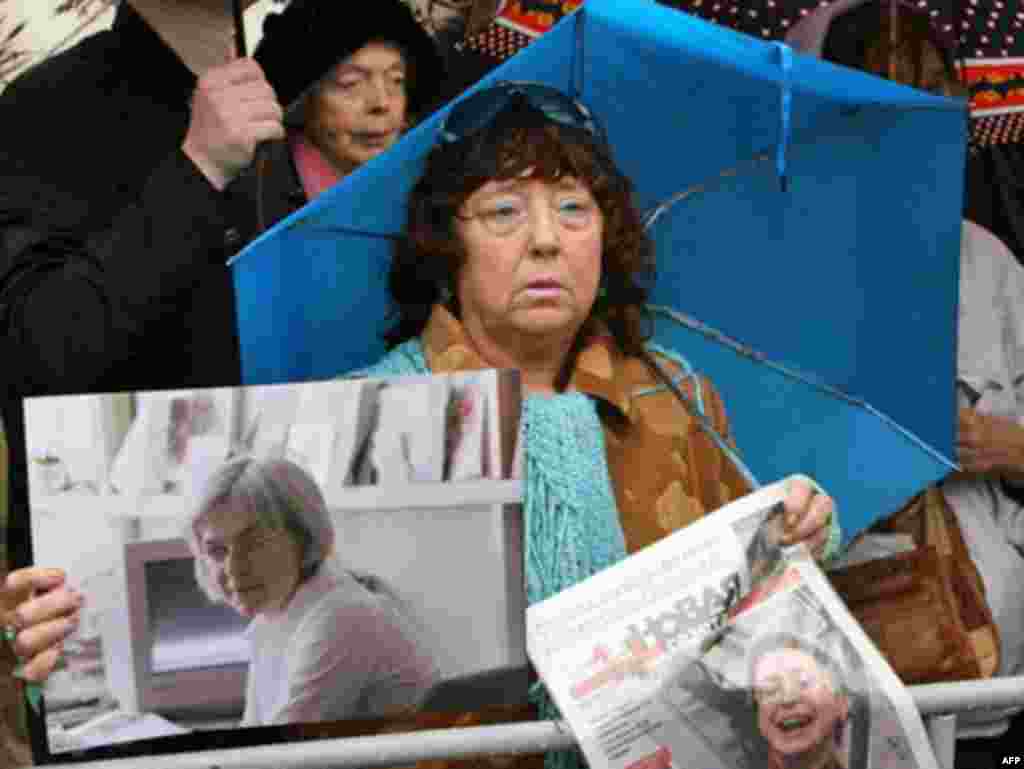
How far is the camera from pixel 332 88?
8.48ft

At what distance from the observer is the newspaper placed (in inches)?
92.5

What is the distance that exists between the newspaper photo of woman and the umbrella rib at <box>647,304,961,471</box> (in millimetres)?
466

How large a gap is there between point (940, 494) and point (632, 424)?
71cm

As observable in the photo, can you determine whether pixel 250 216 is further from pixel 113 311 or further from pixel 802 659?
pixel 802 659

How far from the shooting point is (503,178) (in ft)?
8.13

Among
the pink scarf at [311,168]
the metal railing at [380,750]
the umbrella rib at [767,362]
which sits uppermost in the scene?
the pink scarf at [311,168]

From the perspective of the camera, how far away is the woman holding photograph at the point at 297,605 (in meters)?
2.31

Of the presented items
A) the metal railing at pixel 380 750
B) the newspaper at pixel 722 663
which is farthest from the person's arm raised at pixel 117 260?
the newspaper at pixel 722 663

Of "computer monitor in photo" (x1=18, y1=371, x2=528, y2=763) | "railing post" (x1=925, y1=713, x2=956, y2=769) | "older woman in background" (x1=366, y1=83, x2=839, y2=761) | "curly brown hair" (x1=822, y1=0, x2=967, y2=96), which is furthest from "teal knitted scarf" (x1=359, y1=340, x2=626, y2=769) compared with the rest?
"curly brown hair" (x1=822, y1=0, x2=967, y2=96)

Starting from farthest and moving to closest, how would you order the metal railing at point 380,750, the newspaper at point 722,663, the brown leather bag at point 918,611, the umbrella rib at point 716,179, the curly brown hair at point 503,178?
the brown leather bag at point 918,611, the umbrella rib at point 716,179, the curly brown hair at point 503,178, the newspaper at point 722,663, the metal railing at point 380,750

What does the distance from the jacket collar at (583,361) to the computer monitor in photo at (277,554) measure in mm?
161

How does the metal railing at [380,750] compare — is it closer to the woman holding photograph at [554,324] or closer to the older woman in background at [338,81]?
the woman holding photograph at [554,324]

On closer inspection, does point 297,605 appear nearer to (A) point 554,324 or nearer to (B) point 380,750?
(B) point 380,750

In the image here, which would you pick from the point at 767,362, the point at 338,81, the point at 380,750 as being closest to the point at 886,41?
the point at 767,362
